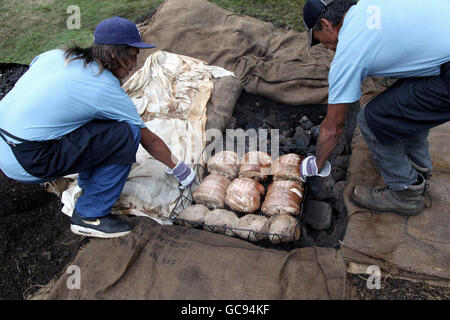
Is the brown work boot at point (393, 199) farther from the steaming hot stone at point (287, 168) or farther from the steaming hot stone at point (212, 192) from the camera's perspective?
the steaming hot stone at point (212, 192)

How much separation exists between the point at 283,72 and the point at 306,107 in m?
0.59

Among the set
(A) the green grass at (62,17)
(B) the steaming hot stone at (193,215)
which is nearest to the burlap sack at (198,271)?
(B) the steaming hot stone at (193,215)

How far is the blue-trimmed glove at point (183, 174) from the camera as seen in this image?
3.11 metres

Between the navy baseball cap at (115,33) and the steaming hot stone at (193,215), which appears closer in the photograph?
the navy baseball cap at (115,33)

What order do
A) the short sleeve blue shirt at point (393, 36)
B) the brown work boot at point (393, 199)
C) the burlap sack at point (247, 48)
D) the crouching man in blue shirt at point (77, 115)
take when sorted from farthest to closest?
the burlap sack at point (247, 48) < the brown work boot at point (393, 199) < the crouching man in blue shirt at point (77, 115) < the short sleeve blue shirt at point (393, 36)

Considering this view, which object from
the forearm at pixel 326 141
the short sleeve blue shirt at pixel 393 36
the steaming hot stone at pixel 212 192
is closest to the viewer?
the short sleeve blue shirt at pixel 393 36

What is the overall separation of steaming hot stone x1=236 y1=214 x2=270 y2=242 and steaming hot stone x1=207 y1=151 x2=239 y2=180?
1.95 feet

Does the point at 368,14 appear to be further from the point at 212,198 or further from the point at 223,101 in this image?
the point at 223,101

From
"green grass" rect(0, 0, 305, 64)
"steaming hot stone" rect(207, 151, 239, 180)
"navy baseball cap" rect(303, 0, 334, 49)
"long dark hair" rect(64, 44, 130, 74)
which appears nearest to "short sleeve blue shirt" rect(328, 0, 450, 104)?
"navy baseball cap" rect(303, 0, 334, 49)

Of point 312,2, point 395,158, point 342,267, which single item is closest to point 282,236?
point 342,267

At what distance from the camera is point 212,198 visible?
305 centimetres

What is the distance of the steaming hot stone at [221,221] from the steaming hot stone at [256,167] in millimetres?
478

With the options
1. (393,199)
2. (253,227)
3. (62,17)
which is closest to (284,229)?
(253,227)

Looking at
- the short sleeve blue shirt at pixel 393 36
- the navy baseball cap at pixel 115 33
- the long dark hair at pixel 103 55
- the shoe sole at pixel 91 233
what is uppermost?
the short sleeve blue shirt at pixel 393 36
